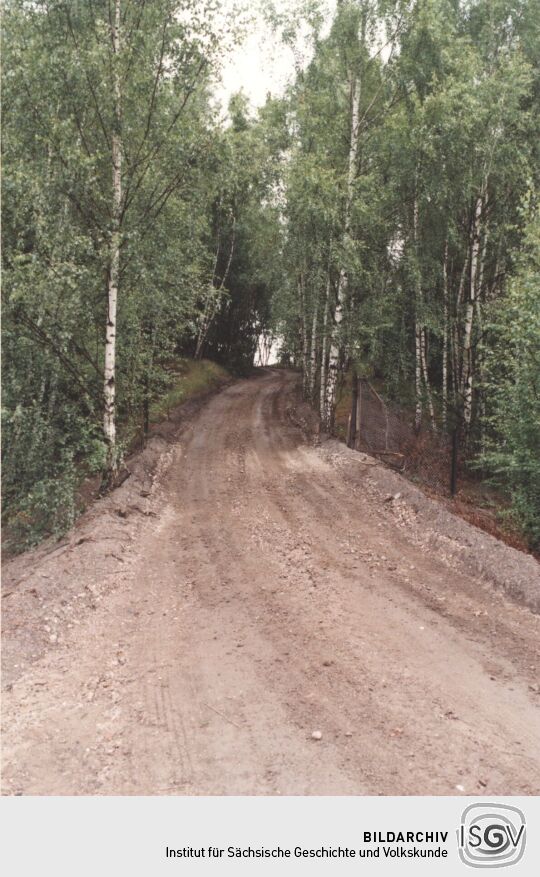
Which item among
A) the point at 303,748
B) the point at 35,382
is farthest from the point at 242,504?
the point at 303,748

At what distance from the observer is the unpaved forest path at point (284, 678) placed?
5.61 meters

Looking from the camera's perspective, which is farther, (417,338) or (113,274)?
(417,338)

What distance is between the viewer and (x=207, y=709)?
662 cm

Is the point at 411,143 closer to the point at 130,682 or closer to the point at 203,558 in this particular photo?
the point at 203,558

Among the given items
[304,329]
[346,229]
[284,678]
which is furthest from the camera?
[304,329]
